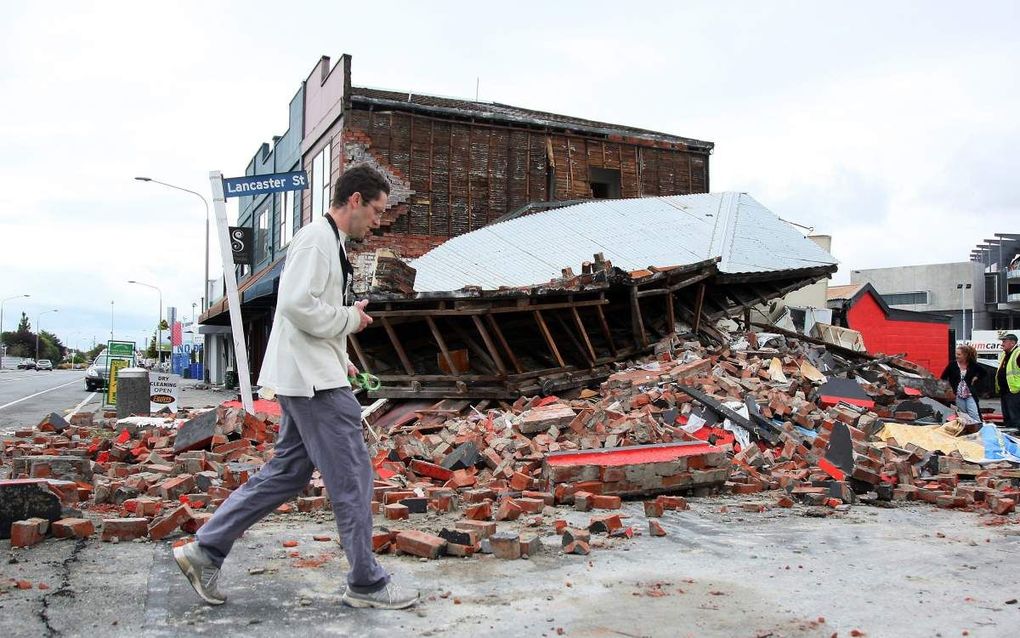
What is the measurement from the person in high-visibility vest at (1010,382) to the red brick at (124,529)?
11.2 metres

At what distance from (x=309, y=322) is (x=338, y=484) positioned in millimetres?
717

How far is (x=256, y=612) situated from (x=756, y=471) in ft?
17.5

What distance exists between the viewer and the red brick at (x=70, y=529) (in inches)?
189

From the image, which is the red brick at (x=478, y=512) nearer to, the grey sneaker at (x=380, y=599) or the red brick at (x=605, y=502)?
the red brick at (x=605, y=502)

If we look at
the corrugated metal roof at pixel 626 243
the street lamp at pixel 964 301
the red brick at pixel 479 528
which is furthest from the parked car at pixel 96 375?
the street lamp at pixel 964 301

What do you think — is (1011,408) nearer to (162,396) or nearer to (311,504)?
(311,504)

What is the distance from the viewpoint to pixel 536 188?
22.6 metres

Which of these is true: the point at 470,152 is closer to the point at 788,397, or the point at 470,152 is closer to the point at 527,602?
the point at 788,397

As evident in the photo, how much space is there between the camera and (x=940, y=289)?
232 ft

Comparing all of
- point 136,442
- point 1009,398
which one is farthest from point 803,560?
point 1009,398

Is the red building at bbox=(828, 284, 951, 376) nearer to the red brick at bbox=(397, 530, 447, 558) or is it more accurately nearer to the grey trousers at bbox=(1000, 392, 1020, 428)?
the grey trousers at bbox=(1000, 392, 1020, 428)

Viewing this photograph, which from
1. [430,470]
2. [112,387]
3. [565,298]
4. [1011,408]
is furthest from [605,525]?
[112,387]

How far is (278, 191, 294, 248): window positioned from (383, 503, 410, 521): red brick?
66.3 ft

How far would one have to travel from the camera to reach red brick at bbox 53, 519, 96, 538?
4.81 meters
